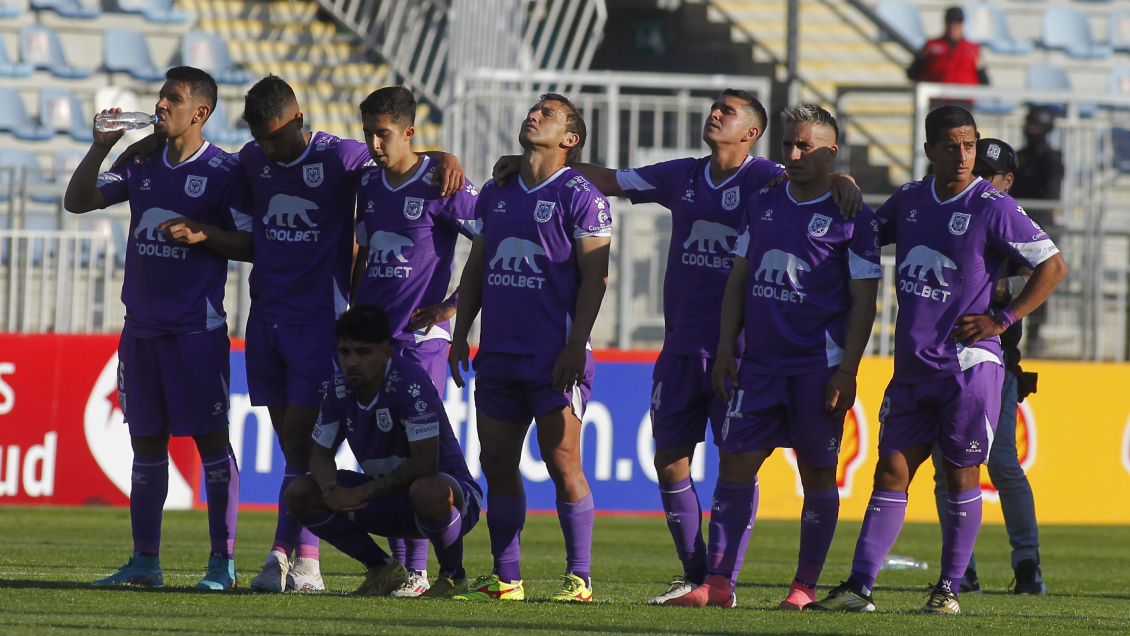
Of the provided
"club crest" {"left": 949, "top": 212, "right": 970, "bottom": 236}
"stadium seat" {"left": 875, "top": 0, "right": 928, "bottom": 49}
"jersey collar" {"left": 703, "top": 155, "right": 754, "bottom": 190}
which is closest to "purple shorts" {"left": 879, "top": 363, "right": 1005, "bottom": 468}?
"club crest" {"left": 949, "top": 212, "right": 970, "bottom": 236}

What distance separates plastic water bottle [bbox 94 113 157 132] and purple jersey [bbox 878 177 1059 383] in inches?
132

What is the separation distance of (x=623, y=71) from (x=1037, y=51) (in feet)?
19.0

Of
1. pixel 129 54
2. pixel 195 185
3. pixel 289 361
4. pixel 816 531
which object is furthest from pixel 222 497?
pixel 129 54

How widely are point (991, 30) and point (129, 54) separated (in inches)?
451

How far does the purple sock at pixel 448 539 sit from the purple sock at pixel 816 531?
143cm

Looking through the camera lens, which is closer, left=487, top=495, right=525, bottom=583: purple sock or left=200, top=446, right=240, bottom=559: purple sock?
left=487, top=495, right=525, bottom=583: purple sock

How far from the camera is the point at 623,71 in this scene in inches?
736

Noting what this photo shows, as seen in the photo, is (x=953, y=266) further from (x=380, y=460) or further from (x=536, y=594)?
(x=380, y=460)

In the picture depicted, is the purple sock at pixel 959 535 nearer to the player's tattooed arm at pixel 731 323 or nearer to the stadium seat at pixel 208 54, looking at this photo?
the player's tattooed arm at pixel 731 323

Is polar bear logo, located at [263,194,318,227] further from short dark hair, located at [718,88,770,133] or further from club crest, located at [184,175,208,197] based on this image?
short dark hair, located at [718,88,770,133]

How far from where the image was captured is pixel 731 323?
18.3 feet

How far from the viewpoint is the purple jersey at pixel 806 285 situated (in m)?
5.50

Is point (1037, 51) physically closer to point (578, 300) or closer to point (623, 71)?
point (623, 71)

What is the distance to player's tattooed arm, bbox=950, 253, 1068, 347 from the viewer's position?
5.41 metres
